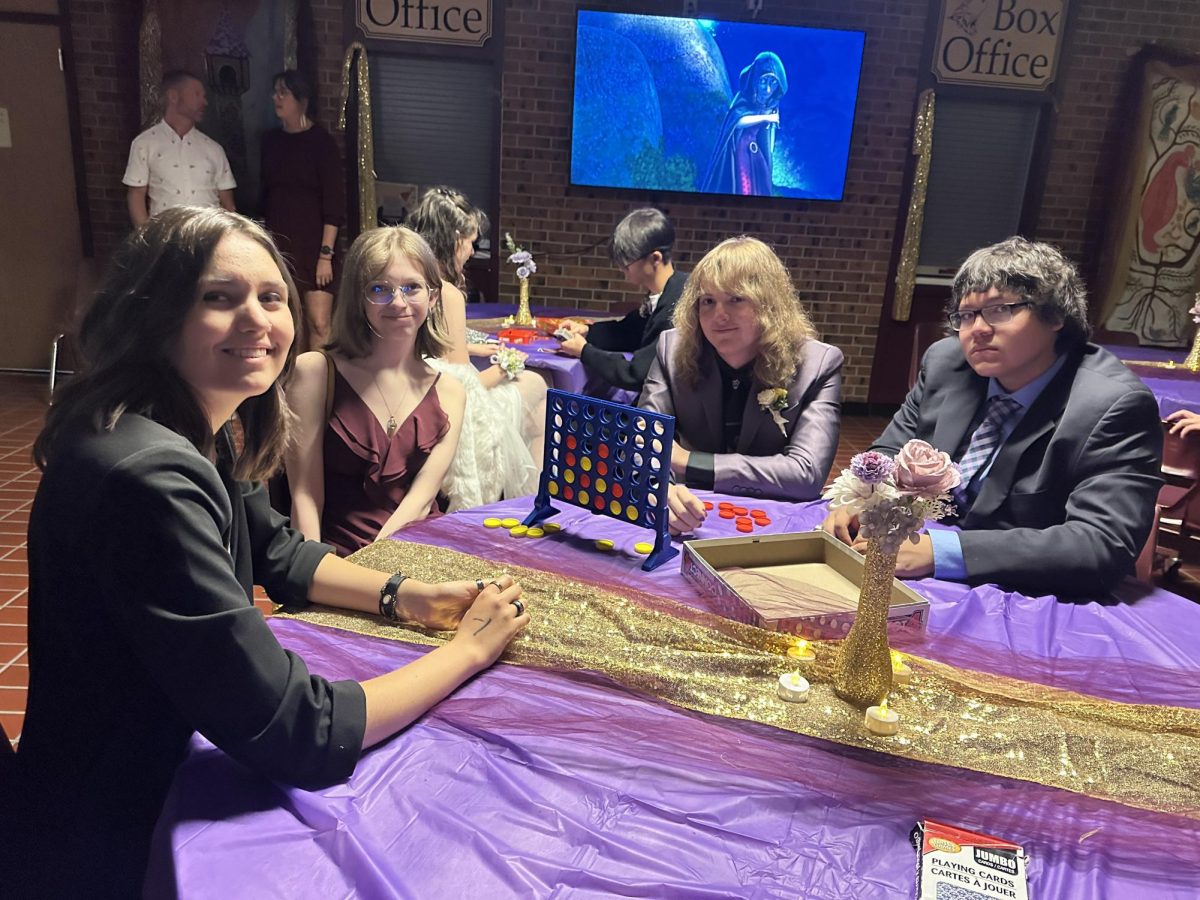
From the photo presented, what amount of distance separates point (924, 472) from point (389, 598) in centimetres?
86

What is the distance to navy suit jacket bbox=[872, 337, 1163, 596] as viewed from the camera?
163 cm

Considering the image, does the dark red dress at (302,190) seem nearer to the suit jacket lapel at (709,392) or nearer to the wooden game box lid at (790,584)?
the suit jacket lapel at (709,392)

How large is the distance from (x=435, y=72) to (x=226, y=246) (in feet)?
16.9

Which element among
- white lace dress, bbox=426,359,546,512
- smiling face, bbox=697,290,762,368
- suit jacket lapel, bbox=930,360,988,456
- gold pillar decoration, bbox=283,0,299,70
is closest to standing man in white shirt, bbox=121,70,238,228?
gold pillar decoration, bbox=283,0,299,70

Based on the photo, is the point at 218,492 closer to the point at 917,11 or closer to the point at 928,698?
the point at 928,698

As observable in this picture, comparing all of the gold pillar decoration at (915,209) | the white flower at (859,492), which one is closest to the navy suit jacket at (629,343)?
the white flower at (859,492)

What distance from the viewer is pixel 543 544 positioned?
5.64 ft

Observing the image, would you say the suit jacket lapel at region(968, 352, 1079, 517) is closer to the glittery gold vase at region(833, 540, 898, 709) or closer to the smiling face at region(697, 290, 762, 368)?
the smiling face at region(697, 290, 762, 368)

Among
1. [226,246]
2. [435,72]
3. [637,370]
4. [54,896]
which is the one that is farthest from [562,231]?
[54,896]

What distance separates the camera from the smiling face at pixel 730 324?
2.24 meters

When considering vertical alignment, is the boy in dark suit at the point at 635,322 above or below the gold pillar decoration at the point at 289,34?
below

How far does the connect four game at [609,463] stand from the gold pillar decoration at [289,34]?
489 centimetres

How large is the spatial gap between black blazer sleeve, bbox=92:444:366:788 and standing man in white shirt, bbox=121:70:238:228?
198 inches

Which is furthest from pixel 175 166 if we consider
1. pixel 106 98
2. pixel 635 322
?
pixel 635 322
